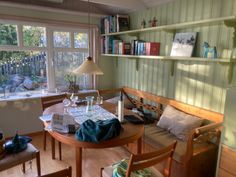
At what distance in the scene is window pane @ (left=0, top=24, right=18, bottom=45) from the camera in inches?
117

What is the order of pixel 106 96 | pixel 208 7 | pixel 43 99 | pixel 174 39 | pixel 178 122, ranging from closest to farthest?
pixel 208 7 → pixel 178 122 → pixel 174 39 → pixel 43 99 → pixel 106 96

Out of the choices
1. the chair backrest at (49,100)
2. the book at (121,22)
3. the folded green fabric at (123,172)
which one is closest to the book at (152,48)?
the book at (121,22)

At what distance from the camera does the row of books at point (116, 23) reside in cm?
338

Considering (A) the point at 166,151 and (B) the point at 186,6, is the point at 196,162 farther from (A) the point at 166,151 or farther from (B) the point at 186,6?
(B) the point at 186,6

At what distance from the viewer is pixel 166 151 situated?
1366mm

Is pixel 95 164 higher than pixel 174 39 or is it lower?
lower

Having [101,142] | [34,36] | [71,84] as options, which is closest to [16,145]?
[101,142]

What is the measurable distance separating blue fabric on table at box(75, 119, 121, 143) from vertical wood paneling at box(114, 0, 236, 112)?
1.27m

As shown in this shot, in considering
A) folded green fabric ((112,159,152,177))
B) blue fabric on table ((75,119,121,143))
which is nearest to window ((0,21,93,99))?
blue fabric on table ((75,119,121,143))

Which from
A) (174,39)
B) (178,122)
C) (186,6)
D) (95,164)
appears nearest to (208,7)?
(186,6)

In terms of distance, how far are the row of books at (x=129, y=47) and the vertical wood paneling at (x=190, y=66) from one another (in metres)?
0.15

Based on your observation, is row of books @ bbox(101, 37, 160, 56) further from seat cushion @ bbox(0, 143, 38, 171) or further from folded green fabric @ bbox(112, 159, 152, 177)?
seat cushion @ bbox(0, 143, 38, 171)

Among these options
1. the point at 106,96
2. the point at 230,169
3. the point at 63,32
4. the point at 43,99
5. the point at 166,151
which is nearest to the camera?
the point at 166,151

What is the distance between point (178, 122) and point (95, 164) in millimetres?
1165
